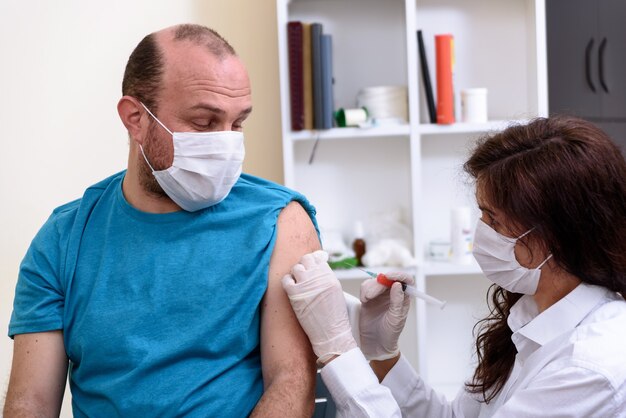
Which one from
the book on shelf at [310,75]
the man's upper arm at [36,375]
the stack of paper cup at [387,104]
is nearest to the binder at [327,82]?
the book on shelf at [310,75]

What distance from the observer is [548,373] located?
1285 millimetres

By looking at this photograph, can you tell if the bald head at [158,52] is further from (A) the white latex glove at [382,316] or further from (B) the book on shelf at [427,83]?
(B) the book on shelf at [427,83]

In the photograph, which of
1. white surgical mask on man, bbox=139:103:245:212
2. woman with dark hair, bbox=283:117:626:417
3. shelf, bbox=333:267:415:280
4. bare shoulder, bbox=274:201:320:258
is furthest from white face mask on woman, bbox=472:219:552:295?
shelf, bbox=333:267:415:280

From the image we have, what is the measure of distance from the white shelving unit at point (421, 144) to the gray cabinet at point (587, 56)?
10cm

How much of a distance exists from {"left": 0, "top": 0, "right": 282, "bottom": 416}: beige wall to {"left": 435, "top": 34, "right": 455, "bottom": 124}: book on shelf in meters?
0.68

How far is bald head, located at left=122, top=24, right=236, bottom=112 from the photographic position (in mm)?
1530

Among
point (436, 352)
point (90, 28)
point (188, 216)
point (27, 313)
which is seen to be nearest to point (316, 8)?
point (90, 28)

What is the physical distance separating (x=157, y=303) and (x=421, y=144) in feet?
5.76

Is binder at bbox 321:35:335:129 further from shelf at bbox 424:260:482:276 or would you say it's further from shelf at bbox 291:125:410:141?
shelf at bbox 424:260:482:276

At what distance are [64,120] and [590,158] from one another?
2.11 meters

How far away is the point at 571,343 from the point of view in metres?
1.28

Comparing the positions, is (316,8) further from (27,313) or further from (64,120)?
(27,313)

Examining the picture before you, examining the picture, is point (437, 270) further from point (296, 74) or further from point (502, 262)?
point (502, 262)

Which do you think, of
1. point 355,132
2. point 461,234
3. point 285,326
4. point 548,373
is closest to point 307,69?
point 355,132
